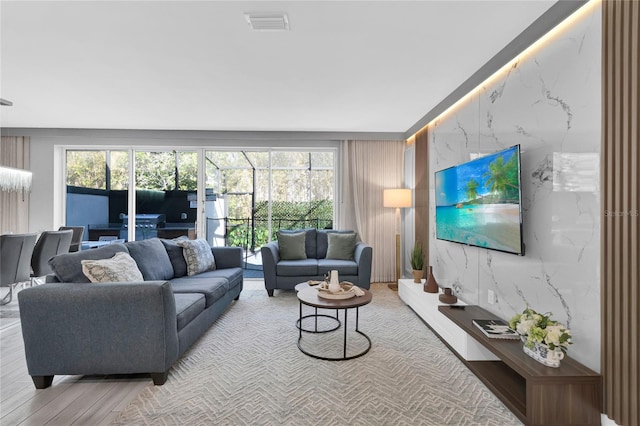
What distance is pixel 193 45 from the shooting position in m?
2.33

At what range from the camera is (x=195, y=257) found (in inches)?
137

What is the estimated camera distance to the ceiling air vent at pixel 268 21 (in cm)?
199

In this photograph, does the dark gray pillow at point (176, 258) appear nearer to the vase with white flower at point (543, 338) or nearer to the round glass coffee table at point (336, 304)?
the round glass coffee table at point (336, 304)

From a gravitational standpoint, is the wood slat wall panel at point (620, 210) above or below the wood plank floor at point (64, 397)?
above

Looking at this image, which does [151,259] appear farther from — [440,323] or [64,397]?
[440,323]

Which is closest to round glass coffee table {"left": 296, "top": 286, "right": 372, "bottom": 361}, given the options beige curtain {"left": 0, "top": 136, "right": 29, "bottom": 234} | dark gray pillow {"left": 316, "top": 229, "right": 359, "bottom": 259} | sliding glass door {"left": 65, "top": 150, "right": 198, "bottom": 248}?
dark gray pillow {"left": 316, "top": 229, "right": 359, "bottom": 259}

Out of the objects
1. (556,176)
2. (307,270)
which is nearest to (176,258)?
(307,270)

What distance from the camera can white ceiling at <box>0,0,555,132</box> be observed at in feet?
6.37

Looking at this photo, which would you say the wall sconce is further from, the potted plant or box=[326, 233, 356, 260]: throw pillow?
the potted plant

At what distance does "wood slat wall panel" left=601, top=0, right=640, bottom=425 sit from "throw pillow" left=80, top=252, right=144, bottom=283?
3.10 meters

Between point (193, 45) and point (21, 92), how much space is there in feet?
8.16

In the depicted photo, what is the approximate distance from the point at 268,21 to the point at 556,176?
7.10ft

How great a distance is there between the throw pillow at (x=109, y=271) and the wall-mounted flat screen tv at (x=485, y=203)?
9.62 feet

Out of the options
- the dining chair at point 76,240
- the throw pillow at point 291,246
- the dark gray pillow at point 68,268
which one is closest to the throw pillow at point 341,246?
the throw pillow at point 291,246
